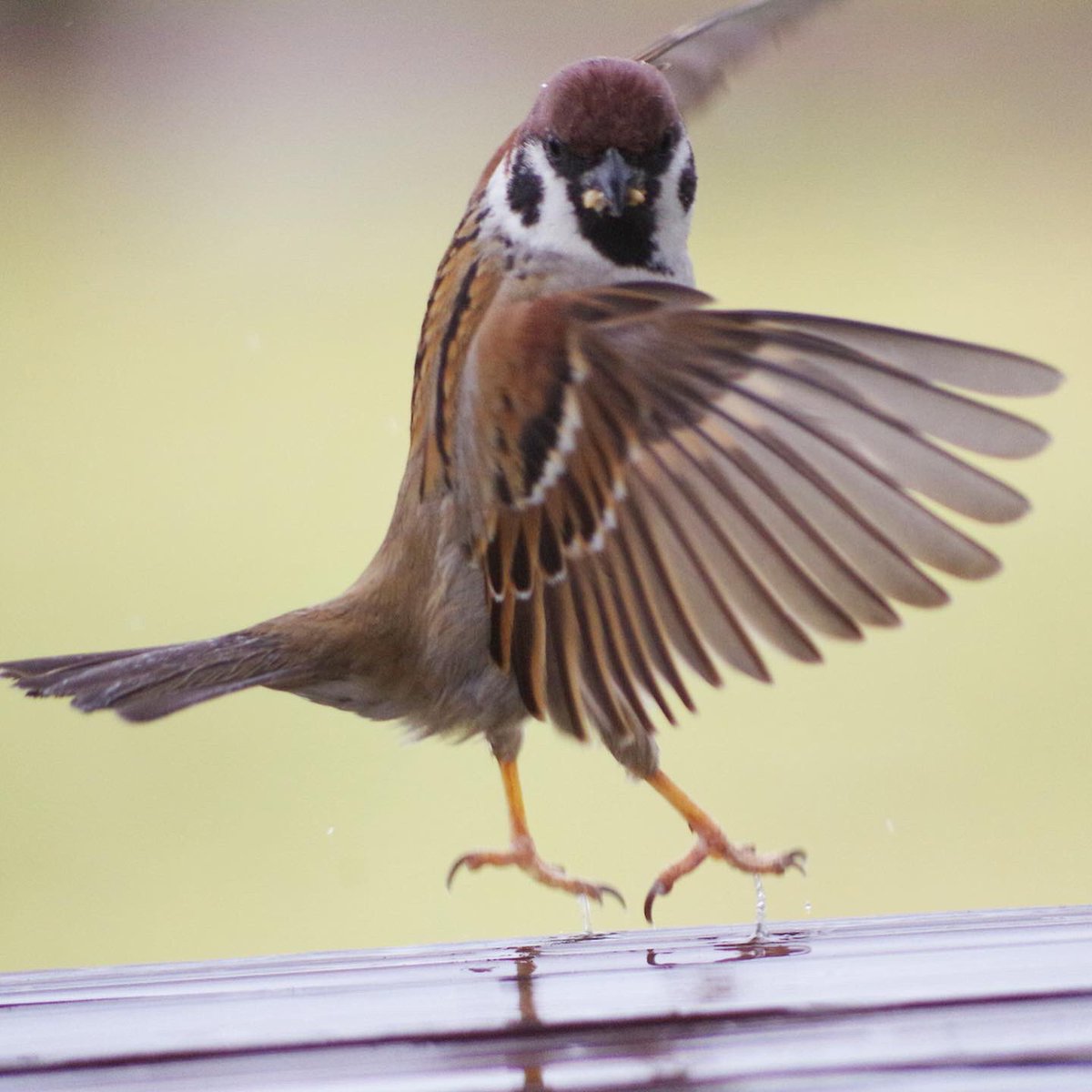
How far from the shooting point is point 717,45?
251cm

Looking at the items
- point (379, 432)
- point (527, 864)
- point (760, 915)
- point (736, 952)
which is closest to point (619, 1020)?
point (736, 952)

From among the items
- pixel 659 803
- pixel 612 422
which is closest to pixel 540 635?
pixel 612 422

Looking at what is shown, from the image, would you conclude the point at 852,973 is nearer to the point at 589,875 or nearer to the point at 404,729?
the point at 404,729

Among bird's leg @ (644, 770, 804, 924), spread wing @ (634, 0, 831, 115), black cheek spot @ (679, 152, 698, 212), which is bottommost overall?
bird's leg @ (644, 770, 804, 924)

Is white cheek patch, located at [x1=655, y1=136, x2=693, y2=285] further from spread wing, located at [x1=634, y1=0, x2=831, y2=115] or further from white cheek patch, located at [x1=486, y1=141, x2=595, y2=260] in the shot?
spread wing, located at [x1=634, y1=0, x2=831, y2=115]

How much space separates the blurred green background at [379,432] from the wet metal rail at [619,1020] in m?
0.79

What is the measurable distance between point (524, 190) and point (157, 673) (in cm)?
59

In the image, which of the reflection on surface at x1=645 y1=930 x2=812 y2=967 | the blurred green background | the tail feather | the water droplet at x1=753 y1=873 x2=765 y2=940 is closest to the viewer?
the reflection on surface at x1=645 y1=930 x2=812 y2=967

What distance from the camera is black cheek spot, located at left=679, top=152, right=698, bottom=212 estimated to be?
185 centimetres

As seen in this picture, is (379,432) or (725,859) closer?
(725,859)

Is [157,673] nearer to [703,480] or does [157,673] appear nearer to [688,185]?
[703,480]

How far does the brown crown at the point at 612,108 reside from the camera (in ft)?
5.82

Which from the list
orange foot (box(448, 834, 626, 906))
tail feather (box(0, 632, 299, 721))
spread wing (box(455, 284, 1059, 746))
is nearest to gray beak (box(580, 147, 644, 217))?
spread wing (box(455, 284, 1059, 746))

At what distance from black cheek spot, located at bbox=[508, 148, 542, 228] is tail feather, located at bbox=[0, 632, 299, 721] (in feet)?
1.61
